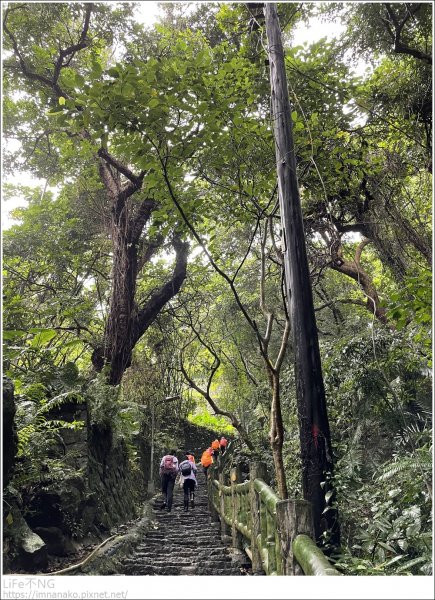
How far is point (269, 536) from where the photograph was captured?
3229 millimetres

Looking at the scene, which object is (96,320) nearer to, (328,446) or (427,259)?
(427,259)

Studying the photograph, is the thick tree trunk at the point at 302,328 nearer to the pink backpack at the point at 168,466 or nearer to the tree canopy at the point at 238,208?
the tree canopy at the point at 238,208

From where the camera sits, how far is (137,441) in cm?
1120

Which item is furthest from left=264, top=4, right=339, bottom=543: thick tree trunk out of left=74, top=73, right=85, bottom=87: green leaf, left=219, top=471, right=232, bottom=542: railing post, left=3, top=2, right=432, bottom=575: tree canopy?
left=219, top=471, right=232, bottom=542: railing post

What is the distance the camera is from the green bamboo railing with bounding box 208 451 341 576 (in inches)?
81.2

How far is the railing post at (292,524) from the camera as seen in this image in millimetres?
2363

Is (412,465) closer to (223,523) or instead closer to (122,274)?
(223,523)

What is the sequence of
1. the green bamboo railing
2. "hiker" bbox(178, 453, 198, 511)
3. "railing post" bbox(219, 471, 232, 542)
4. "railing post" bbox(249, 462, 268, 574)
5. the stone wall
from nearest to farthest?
the green bamboo railing → the stone wall → "railing post" bbox(249, 462, 268, 574) → "railing post" bbox(219, 471, 232, 542) → "hiker" bbox(178, 453, 198, 511)

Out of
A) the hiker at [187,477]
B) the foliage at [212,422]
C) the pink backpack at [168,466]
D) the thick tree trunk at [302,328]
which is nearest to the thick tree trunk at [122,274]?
the pink backpack at [168,466]

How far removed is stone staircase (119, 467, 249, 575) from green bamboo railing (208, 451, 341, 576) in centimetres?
32

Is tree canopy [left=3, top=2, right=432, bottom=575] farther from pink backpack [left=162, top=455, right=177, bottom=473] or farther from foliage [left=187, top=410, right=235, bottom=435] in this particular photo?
foliage [left=187, top=410, right=235, bottom=435]

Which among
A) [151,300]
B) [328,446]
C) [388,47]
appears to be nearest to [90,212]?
[151,300]

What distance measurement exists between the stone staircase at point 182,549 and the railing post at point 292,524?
6.65 feet

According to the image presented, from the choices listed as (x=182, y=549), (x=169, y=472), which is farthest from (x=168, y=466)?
(x=182, y=549)
